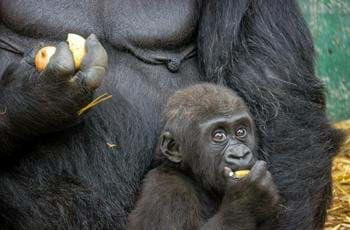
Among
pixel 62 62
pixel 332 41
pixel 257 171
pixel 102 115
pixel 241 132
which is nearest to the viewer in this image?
pixel 257 171

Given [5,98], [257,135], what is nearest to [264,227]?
[257,135]

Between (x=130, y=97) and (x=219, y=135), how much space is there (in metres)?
0.42

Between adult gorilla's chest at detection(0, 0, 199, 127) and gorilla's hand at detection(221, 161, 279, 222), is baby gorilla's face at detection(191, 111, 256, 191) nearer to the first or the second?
gorilla's hand at detection(221, 161, 279, 222)

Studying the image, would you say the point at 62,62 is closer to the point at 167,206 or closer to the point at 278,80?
the point at 167,206

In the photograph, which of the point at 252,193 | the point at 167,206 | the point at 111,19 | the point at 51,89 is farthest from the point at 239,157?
the point at 111,19

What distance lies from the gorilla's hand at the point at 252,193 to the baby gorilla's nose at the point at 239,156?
1.4 inches

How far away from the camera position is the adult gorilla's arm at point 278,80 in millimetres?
3621

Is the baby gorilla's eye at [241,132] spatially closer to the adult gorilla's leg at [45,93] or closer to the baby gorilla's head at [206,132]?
the baby gorilla's head at [206,132]

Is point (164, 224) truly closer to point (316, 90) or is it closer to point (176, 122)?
point (176, 122)

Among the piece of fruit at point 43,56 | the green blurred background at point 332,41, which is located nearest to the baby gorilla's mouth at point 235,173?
the piece of fruit at point 43,56

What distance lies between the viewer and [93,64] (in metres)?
3.22

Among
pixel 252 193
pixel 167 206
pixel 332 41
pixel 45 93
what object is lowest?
pixel 332 41

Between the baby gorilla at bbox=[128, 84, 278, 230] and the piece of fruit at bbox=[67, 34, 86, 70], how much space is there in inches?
13.9

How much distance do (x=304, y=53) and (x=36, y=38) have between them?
36.9 inches
